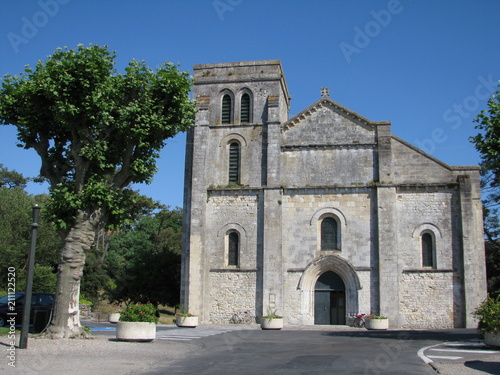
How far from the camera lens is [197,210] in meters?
29.9

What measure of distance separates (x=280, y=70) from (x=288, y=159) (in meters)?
5.63

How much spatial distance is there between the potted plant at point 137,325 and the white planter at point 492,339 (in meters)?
10.0

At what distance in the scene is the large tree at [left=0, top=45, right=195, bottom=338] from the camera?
1645 centimetres

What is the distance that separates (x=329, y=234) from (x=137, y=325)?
15620 millimetres

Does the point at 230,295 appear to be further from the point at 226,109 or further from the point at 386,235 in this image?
the point at 226,109

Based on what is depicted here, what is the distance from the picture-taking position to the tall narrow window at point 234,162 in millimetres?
30844

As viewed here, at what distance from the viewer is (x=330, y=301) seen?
Answer: 96.8 ft

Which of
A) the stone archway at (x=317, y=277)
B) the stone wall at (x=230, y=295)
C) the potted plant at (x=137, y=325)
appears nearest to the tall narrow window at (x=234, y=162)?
the stone wall at (x=230, y=295)

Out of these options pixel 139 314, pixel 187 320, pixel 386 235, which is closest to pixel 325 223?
pixel 386 235

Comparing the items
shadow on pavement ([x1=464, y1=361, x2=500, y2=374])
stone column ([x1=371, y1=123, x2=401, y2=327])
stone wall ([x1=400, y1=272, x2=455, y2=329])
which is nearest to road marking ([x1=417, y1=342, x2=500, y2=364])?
shadow on pavement ([x1=464, y1=361, x2=500, y2=374])

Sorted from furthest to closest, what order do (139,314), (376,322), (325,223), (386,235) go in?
(325,223)
(386,235)
(376,322)
(139,314)

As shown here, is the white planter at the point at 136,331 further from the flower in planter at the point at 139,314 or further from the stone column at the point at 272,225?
the stone column at the point at 272,225

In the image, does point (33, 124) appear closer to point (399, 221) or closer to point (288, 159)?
point (288, 159)

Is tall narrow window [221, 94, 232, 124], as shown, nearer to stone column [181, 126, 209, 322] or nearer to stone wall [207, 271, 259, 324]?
stone column [181, 126, 209, 322]
